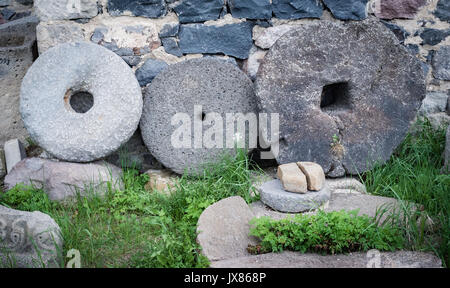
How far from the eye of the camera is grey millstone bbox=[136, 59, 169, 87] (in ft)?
10.5

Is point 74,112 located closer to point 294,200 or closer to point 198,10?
point 198,10

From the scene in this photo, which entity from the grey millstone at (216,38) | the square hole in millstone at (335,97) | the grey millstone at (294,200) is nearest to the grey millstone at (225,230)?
the grey millstone at (294,200)

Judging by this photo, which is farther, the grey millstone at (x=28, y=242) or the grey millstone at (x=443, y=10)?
the grey millstone at (x=443, y=10)

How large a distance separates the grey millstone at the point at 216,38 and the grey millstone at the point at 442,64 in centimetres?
156

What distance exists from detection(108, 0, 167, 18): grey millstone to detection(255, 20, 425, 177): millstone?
92cm

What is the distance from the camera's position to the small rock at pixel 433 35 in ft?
11.0

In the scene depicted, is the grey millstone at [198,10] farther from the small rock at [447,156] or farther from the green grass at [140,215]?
the small rock at [447,156]

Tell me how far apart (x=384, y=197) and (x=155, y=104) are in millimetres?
1781

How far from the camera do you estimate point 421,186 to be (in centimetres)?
271

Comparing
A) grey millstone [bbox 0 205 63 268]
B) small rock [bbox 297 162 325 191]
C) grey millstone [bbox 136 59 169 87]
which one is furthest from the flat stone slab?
grey millstone [bbox 136 59 169 87]

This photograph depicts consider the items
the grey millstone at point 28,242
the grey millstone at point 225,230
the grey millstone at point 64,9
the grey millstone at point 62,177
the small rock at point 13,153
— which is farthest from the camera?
the small rock at point 13,153

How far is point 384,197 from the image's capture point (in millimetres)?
2766

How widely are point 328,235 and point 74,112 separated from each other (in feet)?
6.47
